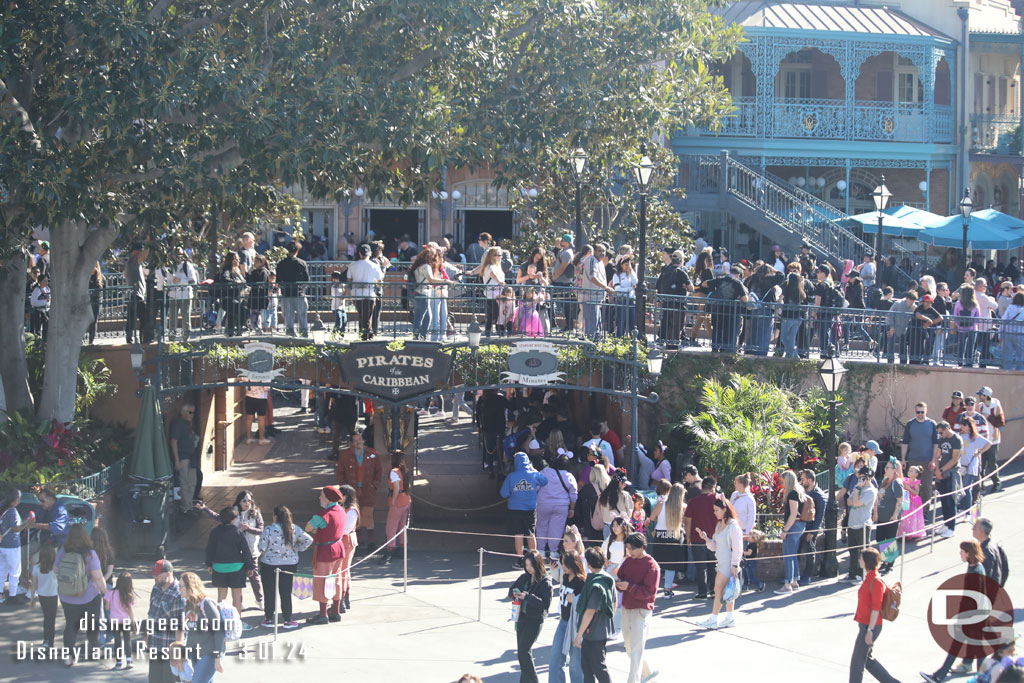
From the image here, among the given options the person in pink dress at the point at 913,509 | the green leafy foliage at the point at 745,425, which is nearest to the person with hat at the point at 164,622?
the green leafy foliage at the point at 745,425

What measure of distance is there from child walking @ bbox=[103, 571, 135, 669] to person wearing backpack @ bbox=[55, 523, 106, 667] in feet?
0.58

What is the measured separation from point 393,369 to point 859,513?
22.9 feet

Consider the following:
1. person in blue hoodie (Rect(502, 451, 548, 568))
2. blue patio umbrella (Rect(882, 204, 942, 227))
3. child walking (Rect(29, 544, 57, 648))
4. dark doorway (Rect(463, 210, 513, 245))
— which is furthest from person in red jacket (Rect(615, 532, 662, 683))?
dark doorway (Rect(463, 210, 513, 245))

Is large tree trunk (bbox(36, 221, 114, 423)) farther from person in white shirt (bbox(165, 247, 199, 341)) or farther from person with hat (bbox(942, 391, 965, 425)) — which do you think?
person with hat (bbox(942, 391, 965, 425))

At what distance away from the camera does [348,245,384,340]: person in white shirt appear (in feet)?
61.3

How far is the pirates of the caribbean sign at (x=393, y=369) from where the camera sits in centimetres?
1831

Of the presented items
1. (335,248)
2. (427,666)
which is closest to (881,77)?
(335,248)

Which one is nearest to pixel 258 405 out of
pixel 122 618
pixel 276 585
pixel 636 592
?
pixel 276 585

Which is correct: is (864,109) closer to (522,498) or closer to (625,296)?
(625,296)

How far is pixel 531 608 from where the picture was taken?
36.6ft

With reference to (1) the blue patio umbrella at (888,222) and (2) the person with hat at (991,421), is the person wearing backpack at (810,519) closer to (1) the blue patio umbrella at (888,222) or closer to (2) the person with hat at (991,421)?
(2) the person with hat at (991,421)

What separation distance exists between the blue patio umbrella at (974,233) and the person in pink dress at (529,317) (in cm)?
1081

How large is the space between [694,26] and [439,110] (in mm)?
4892

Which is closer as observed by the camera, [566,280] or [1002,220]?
[566,280]
